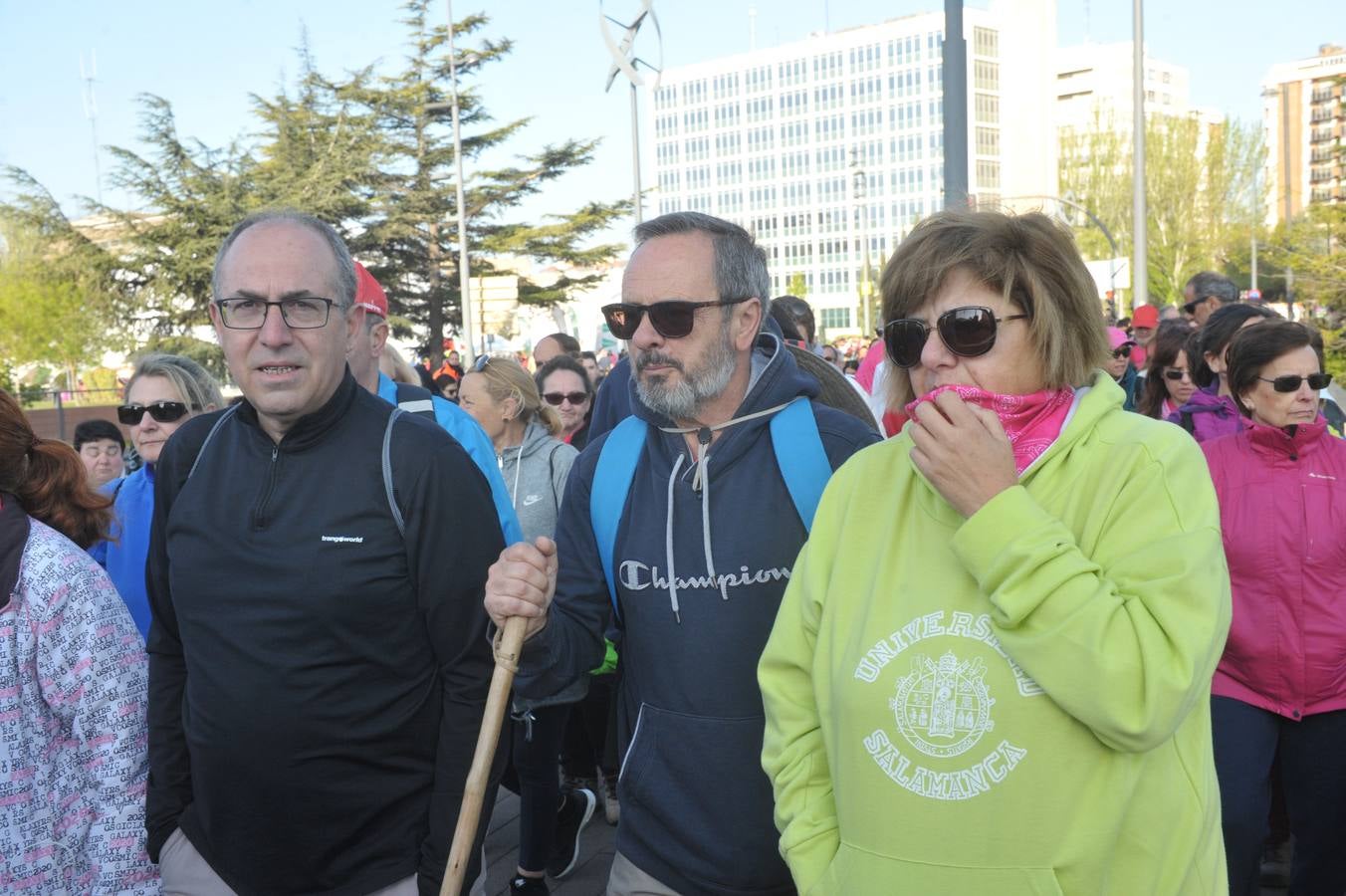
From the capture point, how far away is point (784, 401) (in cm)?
308

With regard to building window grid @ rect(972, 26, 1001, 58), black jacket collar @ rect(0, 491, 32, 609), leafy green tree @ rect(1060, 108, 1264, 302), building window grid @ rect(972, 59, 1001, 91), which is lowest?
black jacket collar @ rect(0, 491, 32, 609)

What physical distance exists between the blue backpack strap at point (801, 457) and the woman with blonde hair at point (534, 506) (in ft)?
6.96

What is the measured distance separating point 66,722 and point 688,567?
1.48m

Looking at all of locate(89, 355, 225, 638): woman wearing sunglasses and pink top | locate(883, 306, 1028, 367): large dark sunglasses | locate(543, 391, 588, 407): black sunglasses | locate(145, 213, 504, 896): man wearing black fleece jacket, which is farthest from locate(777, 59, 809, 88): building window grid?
locate(883, 306, 1028, 367): large dark sunglasses

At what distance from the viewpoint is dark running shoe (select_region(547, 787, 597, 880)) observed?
531 cm

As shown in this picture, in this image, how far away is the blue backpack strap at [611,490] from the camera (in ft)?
10.0

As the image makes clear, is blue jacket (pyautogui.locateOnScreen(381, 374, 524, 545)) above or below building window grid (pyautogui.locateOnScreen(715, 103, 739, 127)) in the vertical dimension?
→ below

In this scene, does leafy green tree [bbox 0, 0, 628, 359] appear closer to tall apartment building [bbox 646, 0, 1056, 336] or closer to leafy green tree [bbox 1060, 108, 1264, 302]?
leafy green tree [bbox 1060, 108, 1264, 302]

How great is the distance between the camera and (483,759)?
2490 millimetres

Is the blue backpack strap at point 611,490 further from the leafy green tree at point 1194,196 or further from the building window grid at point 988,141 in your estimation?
the building window grid at point 988,141

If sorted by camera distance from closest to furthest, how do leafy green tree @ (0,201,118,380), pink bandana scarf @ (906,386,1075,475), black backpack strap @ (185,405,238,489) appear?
pink bandana scarf @ (906,386,1075,475)
black backpack strap @ (185,405,238,489)
leafy green tree @ (0,201,118,380)

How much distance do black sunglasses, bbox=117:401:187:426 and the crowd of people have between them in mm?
1894

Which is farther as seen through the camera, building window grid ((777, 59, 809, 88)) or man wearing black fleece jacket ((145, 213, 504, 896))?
building window grid ((777, 59, 809, 88))

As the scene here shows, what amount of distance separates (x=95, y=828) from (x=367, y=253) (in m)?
39.8
